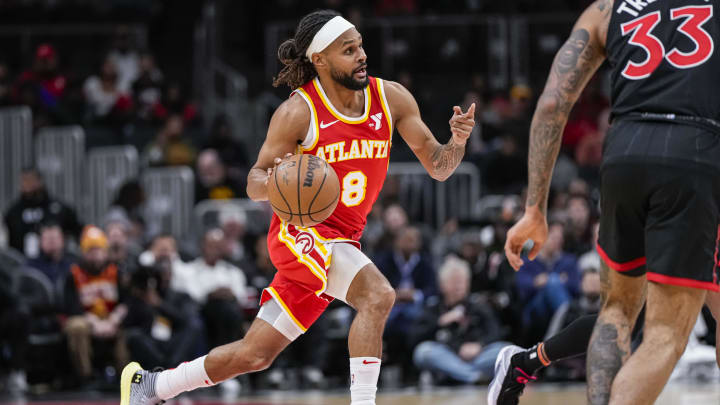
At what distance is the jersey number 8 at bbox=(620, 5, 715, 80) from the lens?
447 cm

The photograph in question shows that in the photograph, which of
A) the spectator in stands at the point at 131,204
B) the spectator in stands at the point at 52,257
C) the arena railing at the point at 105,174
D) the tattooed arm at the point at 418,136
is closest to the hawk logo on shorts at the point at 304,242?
the tattooed arm at the point at 418,136

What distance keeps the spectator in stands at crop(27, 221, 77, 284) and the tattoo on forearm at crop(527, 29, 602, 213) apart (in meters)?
7.78

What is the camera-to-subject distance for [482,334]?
10.9 metres

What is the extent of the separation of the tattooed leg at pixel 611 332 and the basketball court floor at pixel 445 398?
4.13 m

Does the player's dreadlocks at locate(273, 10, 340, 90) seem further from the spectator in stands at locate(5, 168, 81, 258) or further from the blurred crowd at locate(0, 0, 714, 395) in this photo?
the spectator in stands at locate(5, 168, 81, 258)

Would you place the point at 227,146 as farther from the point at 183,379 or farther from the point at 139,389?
Result: the point at 183,379

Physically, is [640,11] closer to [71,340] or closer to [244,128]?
[71,340]

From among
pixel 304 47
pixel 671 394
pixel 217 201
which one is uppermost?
pixel 304 47

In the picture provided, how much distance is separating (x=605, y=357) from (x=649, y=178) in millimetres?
734

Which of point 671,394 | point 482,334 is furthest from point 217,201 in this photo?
point 671,394

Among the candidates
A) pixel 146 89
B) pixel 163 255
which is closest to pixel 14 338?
pixel 163 255

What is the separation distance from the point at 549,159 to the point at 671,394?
5054 mm

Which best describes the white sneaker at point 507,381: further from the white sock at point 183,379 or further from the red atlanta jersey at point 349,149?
the white sock at point 183,379

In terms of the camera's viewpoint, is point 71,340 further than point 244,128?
No
